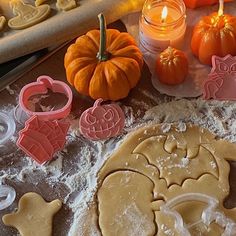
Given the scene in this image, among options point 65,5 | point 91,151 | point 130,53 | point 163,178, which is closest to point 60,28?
point 65,5

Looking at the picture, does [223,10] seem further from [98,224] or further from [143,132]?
[98,224]

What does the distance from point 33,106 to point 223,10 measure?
1.59 ft

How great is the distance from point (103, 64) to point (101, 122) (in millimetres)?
114

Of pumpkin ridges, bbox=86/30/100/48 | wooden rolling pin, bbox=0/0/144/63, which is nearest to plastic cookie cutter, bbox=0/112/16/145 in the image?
wooden rolling pin, bbox=0/0/144/63

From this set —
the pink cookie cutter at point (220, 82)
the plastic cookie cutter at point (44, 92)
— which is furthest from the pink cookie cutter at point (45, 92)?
the pink cookie cutter at point (220, 82)

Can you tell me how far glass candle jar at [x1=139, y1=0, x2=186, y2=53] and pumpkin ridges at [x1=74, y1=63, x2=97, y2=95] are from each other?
0.52 ft

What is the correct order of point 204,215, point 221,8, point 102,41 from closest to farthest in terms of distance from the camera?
point 204,215, point 102,41, point 221,8

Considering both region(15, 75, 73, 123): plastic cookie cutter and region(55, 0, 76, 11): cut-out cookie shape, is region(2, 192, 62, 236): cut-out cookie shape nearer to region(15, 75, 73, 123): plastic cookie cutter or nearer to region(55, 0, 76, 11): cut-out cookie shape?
region(15, 75, 73, 123): plastic cookie cutter

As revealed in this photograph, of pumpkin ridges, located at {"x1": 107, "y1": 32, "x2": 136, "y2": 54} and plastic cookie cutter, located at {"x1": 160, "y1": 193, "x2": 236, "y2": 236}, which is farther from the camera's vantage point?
pumpkin ridges, located at {"x1": 107, "y1": 32, "x2": 136, "y2": 54}

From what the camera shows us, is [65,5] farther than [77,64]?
Yes

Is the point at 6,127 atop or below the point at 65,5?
below

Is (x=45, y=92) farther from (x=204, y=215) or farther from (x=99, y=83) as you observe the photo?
(x=204, y=215)

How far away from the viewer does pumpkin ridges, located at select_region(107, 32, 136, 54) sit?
1.30m

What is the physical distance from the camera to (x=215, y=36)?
1317 mm
